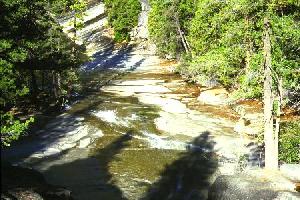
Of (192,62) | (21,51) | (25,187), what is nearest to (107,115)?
(21,51)

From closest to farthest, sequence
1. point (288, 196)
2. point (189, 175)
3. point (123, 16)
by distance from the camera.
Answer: point (288, 196), point (189, 175), point (123, 16)

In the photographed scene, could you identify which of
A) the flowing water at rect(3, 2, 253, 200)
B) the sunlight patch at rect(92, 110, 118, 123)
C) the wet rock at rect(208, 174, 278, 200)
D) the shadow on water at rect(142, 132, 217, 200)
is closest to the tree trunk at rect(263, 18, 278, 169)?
the wet rock at rect(208, 174, 278, 200)

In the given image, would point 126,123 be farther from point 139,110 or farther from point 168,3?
point 168,3

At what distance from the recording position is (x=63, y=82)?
40.8m

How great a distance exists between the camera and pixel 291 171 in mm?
19141

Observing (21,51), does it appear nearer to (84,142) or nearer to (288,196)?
(84,142)

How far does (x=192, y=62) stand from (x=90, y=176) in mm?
8155

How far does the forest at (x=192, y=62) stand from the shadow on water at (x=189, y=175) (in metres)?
2.29

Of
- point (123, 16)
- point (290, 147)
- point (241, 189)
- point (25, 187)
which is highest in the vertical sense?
point (123, 16)

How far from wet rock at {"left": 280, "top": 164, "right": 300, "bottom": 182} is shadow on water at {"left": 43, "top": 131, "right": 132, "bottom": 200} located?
24.7ft

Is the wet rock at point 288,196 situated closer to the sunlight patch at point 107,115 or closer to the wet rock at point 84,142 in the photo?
the wet rock at point 84,142

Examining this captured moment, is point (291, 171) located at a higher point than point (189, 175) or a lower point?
higher

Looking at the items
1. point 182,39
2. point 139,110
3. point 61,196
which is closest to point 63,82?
point 139,110

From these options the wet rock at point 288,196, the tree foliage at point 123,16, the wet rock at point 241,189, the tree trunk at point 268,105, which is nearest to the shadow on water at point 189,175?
the wet rock at point 241,189
